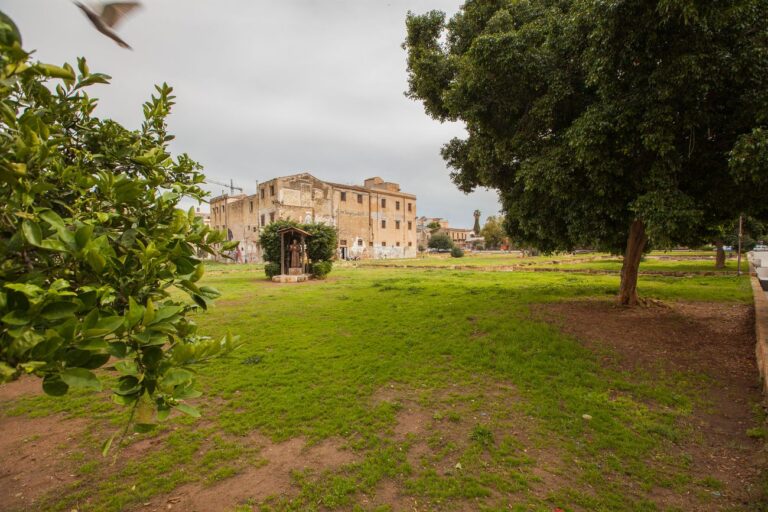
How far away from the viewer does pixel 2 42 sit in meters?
1.07

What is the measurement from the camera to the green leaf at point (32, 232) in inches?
47.8

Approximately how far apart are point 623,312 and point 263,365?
8.98 m

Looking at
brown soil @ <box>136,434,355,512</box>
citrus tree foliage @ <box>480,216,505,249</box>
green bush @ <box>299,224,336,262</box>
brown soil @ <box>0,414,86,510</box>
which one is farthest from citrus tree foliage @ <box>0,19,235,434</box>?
citrus tree foliage @ <box>480,216,505,249</box>

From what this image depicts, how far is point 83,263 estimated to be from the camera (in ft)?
4.91

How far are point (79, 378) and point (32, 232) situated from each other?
52cm

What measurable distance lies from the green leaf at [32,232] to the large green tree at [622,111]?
696cm

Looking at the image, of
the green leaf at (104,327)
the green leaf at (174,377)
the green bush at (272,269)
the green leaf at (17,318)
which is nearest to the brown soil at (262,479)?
the green leaf at (174,377)

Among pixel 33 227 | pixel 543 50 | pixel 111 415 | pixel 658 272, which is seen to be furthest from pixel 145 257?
pixel 658 272

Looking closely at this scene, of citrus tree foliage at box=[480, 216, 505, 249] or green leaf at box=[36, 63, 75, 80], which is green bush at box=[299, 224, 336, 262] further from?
citrus tree foliage at box=[480, 216, 505, 249]

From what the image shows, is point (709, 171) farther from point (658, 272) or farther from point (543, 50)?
point (658, 272)

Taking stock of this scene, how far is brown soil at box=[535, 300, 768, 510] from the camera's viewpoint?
3.85 meters

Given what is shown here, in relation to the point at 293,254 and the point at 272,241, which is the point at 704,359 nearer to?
the point at 293,254

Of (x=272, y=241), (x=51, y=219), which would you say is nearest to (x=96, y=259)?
(x=51, y=219)

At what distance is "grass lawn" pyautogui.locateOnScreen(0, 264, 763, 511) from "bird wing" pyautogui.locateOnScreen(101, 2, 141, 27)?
382 cm
